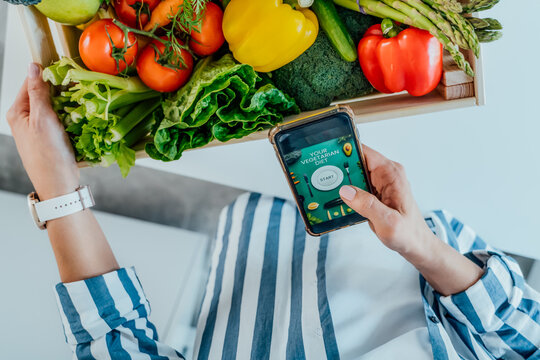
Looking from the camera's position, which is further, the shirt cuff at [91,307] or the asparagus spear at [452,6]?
the shirt cuff at [91,307]

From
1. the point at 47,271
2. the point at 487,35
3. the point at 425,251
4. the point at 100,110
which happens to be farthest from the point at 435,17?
the point at 47,271

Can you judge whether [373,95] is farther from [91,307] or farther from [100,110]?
[91,307]

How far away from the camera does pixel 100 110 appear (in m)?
0.77

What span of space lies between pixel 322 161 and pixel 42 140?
1.73 feet

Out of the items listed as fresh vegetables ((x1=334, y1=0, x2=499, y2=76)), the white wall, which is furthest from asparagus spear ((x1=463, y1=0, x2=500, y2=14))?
the white wall

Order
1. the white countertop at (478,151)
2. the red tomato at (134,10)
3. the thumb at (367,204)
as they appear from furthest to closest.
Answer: the white countertop at (478,151)
the red tomato at (134,10)
the thumb at (367,204)

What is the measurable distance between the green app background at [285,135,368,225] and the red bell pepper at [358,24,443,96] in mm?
157

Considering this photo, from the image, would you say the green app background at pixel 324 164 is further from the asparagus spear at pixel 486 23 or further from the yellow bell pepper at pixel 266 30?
the asparagus spear at pixel 486 23

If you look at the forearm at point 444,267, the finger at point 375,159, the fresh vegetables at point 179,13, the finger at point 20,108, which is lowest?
the forearm at point 444,267

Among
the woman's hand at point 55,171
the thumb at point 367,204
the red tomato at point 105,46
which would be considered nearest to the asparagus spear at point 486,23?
the thumb at point 367,204

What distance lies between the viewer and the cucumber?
0.79 m

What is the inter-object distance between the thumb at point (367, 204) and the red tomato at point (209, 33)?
367mm

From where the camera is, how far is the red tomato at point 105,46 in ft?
2.50

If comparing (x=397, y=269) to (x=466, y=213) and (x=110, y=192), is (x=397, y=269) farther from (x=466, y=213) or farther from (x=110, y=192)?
(x=110, y=192)
